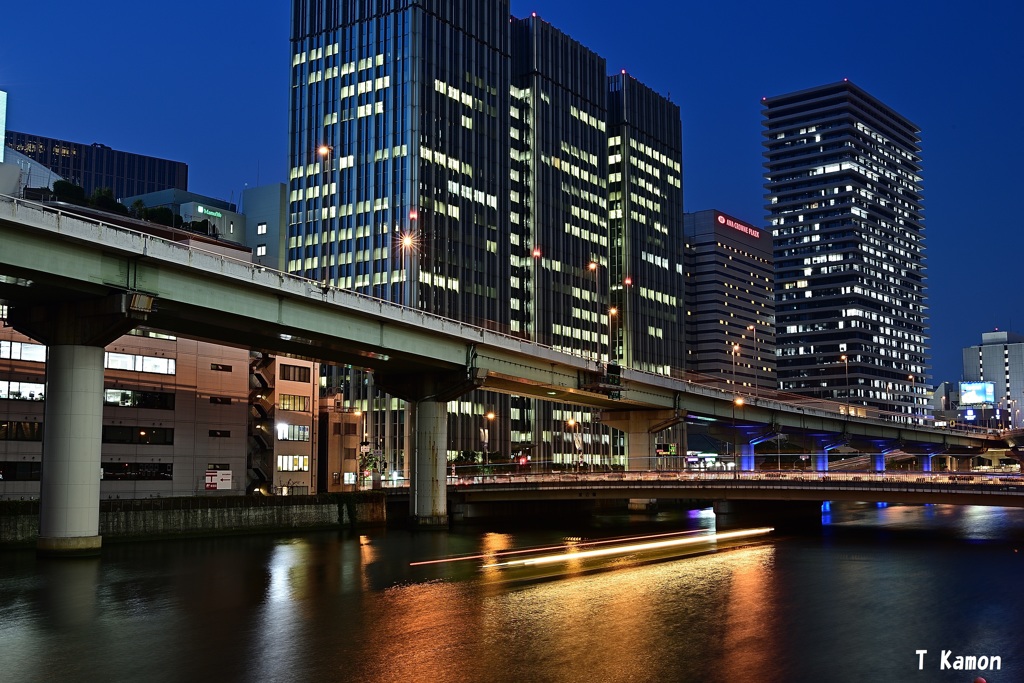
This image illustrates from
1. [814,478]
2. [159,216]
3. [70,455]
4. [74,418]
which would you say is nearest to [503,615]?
[70,455]

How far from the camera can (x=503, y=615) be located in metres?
41.6

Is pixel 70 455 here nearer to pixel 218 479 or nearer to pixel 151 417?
pixel 151 417

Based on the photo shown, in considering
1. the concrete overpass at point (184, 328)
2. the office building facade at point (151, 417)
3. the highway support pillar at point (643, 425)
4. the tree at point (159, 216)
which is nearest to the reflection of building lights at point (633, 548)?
the concrete overpass at point (184, 328)

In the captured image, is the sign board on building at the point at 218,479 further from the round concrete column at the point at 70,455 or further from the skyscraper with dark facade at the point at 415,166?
the skyscraper with dark facade at the point at 415,166

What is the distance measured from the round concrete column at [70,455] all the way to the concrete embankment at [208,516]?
5.18m

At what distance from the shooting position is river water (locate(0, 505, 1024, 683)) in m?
32.2

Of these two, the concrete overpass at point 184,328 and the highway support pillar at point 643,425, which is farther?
the highway support pillar at point 643,425

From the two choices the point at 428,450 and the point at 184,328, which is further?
the point at 428,450

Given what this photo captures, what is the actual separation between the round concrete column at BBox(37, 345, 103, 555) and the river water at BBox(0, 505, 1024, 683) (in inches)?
87.5

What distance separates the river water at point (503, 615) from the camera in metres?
32.2

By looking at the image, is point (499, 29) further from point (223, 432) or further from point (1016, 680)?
point (1016, 680)

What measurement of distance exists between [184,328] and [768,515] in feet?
205

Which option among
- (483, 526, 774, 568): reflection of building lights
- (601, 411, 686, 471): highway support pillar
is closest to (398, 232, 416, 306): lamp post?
(601, 411, 686, 471): highway support pillar

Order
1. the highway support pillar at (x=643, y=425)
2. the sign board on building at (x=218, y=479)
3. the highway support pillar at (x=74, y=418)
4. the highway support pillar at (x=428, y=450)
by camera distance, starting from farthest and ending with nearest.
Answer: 1. the highway support pillar at (x=643, y=425)
2. the highway support pillar at (x=428, y=450)
3. the sign board on building at (x=218, y=479)
4. the highway support pillar at (x=74, y=418)
